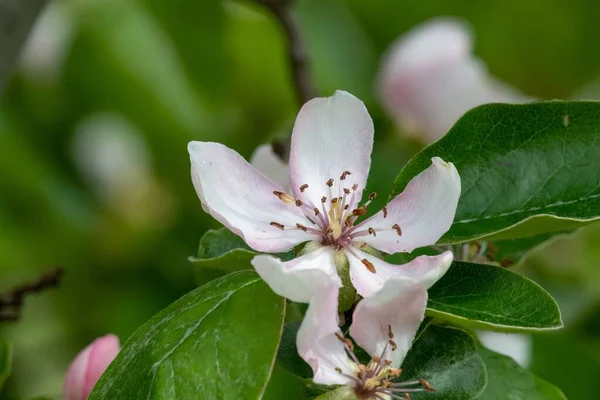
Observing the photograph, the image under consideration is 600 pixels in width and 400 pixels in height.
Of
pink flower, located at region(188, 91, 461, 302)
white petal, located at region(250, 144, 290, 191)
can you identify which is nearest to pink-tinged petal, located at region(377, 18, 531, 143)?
white petal, located at region(250, 144, 290, 191)

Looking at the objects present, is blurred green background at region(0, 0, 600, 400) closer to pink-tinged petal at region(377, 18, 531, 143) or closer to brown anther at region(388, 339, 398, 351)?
pink-tinged petal at region(377, 18, 531, 143)

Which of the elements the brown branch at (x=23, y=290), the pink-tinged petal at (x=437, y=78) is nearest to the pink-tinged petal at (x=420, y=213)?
the brown branch at (x=23, y=290)

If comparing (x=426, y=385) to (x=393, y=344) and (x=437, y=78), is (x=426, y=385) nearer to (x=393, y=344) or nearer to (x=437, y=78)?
(x=393, y=344)

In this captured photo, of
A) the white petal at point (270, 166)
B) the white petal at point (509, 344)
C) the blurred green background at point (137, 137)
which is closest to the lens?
the white petal at point (270, 166)

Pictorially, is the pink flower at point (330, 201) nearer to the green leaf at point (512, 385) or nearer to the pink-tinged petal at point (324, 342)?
the pink-tinged petal at point (324, 342)

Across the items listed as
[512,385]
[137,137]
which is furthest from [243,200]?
[137,137]

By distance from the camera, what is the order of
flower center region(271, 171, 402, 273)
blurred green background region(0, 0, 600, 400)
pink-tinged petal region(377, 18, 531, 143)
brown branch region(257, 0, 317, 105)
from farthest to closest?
blurred green background region(0, 0, 600, 400), pink-tinged petal region(377, 18, 531, 143), brown branch region(257, 0, 317, 105), flower center region(271, 171, 402, 273)

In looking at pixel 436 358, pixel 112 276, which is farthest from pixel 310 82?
pixel 112 276
